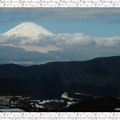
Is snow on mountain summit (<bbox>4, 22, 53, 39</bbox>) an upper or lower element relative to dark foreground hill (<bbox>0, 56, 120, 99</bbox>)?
upper

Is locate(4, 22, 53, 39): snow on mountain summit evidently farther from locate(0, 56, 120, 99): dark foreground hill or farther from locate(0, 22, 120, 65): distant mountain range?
locate(0, 56, 120, 99): dark foreground hill

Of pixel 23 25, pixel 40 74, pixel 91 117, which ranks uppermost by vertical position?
pixel 23 25

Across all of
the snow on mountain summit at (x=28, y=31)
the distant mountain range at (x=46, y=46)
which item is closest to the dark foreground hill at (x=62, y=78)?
the distant mountain range at (x=46, y=46)

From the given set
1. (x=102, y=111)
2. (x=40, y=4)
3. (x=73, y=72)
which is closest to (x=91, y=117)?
(x=102, y=111)

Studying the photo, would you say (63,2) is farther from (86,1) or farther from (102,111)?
(102,111)

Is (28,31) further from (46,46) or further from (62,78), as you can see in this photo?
(62,78)

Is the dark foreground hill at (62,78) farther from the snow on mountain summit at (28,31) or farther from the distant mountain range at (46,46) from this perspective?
the snow on mountain summit at (28,31)

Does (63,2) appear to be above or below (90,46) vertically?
above

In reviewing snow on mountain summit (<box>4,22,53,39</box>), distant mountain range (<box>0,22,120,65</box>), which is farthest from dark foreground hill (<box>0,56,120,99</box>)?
snow on mountain summit (<box>4,22,53,39</box>)
